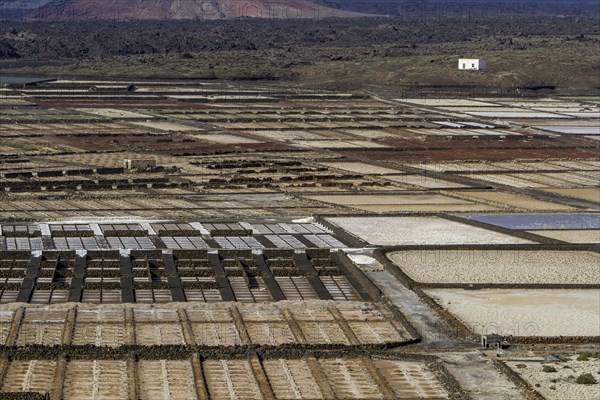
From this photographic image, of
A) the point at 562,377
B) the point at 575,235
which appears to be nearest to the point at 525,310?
the point at 562,377

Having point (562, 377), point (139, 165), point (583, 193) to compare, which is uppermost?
point (139, 165)

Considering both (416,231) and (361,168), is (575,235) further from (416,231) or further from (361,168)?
(361,168)

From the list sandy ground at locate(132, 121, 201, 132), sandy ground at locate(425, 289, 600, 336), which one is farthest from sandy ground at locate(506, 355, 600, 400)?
sandy ground at locate(132, 121, 201, 132)

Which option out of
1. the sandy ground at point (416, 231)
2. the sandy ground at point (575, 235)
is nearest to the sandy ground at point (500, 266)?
the sandy ground at point (416, 231)

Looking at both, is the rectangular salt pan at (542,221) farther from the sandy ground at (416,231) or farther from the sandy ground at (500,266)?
the sandy ground at (500,266)

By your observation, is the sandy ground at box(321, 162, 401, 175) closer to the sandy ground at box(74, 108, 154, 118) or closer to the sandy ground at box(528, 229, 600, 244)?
the sandy ground at box(528, 229, 600, 244)
